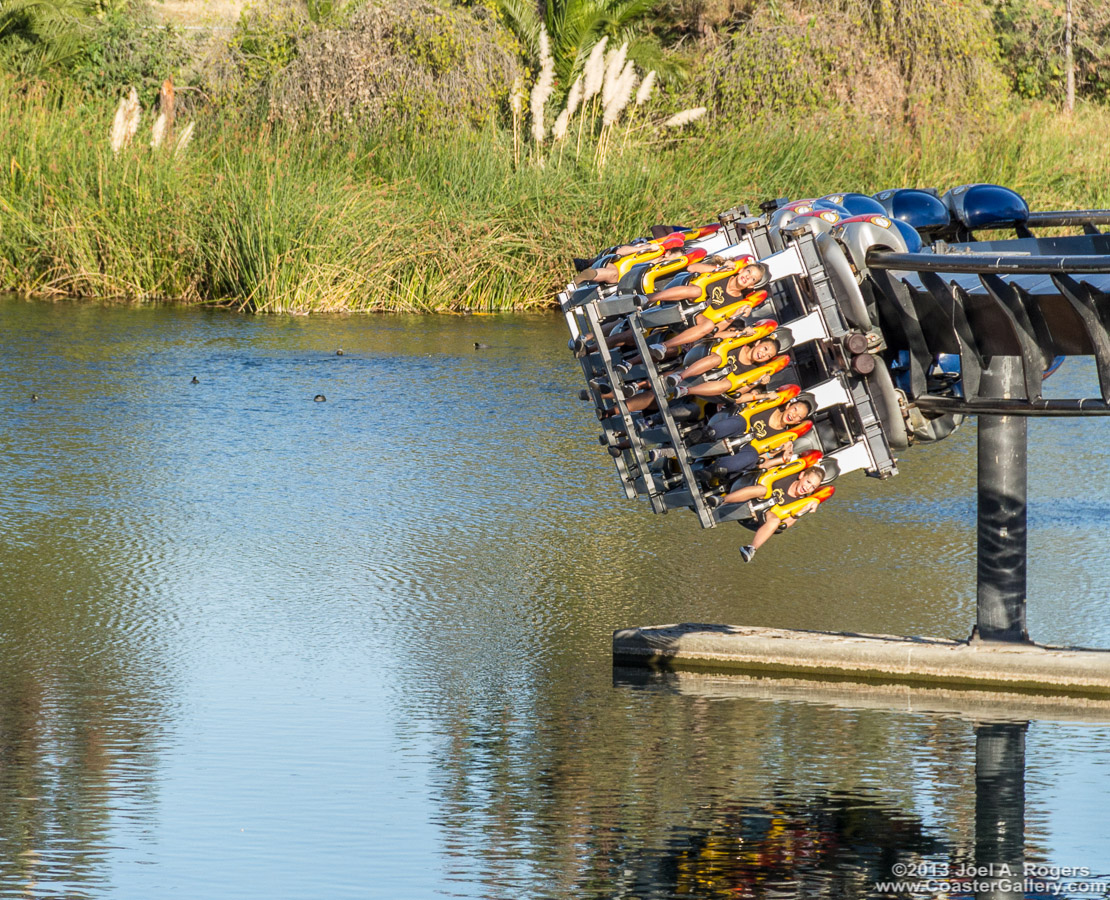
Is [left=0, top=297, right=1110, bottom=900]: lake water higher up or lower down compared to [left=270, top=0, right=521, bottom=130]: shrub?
lower down

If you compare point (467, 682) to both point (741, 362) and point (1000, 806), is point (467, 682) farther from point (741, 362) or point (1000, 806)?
point (1000, 806)

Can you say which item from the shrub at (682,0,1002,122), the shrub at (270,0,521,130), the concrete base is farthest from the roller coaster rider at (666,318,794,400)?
the shrub at (682,0,1002,122)

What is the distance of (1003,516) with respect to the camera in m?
4.75

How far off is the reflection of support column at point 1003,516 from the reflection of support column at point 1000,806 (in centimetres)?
45

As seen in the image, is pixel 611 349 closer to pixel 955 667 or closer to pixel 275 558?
pixel 955 667

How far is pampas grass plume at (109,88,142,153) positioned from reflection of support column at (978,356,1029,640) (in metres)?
12.8

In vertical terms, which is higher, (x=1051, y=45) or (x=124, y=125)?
(x=1051, y=45)

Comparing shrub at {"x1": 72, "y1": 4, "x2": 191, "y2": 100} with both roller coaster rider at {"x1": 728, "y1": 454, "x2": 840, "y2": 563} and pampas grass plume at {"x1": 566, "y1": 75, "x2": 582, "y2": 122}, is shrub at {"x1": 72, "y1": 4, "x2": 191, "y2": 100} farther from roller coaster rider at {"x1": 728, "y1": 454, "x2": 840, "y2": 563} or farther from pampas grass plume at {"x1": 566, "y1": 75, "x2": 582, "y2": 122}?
roller coaster rider at {"x1": 728, "y1": 454, "x2": 840, "y2": 563}

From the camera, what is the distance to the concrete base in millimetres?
4742

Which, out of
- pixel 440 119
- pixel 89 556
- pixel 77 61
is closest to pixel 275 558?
pixel 89 556

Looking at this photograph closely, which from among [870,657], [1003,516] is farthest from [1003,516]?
[870,657]

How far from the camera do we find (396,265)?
15.3 m

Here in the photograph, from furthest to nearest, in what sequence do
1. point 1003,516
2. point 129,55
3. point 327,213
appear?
point 129,55, point 327,213, point 1003,516

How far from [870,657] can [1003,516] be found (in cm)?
55
